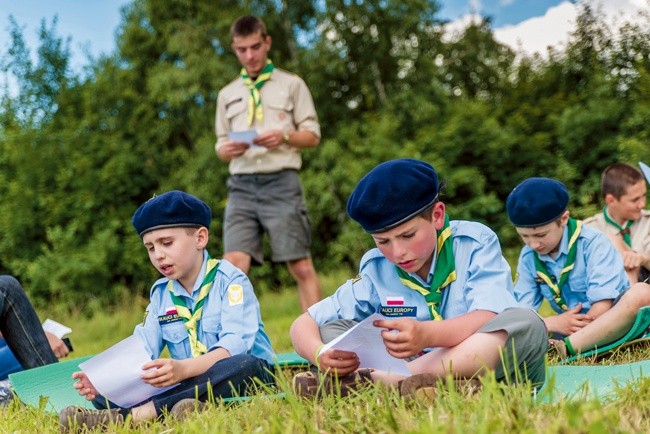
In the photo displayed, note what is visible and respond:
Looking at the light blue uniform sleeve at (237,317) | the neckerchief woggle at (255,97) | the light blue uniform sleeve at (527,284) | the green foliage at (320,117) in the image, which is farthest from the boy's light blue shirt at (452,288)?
the green foliage at (320,117)

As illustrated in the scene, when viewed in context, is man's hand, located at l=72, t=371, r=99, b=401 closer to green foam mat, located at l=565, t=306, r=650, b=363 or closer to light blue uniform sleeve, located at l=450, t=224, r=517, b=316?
light blue uniform sleeve, located at l=450, t=224, r=517, b=316

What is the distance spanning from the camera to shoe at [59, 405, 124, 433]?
2.65 m

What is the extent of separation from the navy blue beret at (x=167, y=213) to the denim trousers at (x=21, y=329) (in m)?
0.86

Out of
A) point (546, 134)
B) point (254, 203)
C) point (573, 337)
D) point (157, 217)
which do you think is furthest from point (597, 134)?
point (157, 217)

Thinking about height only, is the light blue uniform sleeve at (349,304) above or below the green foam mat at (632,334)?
above

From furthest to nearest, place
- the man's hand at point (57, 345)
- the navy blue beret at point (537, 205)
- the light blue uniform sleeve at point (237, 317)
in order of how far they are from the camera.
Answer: the man's hand at point (57, 345), the navy blue beret at point (537, 205), the light blue uniform sleeve at point (237, 317)

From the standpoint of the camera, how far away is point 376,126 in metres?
12.7

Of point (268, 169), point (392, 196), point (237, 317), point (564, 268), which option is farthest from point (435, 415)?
point (268, 169)

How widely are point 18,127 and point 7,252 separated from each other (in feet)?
8.03

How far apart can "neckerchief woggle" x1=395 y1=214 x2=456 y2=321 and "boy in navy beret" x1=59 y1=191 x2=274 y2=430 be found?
0.70 metres

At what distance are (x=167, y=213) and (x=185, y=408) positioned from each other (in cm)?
89

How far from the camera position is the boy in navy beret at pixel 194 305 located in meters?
2.94

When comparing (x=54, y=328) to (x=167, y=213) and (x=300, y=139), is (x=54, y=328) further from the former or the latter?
(x=300, y=139)

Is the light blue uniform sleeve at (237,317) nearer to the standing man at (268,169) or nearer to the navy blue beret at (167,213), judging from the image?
the navy blue beret at (167,213)
